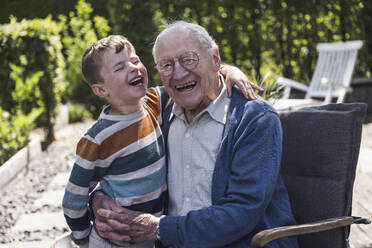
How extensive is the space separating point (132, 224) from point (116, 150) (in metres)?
0.32

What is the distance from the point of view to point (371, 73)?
25.6 feet

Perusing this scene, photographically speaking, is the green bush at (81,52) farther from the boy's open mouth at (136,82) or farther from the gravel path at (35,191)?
the boy's open mouth at (136,82)

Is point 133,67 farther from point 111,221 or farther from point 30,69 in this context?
point 30,69

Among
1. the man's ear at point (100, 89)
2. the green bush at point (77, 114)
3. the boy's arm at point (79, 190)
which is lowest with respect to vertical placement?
the green bush at point (77, 114)

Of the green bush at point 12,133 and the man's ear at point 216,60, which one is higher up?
the man's ear at point 216,60

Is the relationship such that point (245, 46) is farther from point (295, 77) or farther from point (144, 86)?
point (144, 86)

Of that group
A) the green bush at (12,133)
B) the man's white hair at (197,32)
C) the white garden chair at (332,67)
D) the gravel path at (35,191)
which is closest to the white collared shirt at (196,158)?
the man's white hair at (197,32)

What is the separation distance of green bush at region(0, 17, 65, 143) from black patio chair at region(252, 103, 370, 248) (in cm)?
428

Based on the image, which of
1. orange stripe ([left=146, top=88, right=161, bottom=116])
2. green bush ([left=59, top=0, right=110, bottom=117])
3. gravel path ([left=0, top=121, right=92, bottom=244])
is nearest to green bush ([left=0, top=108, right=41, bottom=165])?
gravel path ([left=0, top=121, right=92, bottom=244])

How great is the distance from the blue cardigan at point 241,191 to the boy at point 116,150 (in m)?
0.21

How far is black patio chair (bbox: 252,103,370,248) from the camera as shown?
1.89 metres

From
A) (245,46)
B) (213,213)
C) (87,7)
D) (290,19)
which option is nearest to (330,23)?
(290,19)

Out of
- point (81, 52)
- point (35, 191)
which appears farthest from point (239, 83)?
point (81, 52)

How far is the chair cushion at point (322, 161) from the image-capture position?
1.90 meters
